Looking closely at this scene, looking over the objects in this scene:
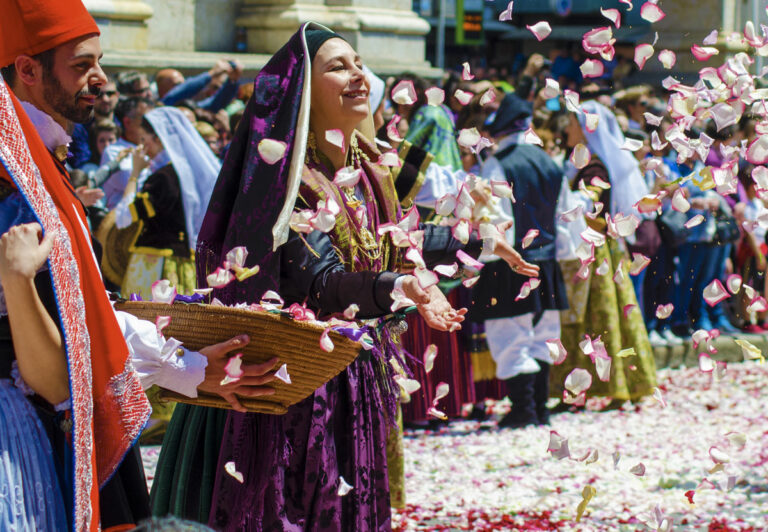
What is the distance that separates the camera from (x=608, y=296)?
315 inches

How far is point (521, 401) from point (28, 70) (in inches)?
204

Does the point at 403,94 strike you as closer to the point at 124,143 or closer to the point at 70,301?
the point at 70,301

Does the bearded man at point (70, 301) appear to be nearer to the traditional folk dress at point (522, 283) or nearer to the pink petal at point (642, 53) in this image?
the pink petal at point (642, 53)

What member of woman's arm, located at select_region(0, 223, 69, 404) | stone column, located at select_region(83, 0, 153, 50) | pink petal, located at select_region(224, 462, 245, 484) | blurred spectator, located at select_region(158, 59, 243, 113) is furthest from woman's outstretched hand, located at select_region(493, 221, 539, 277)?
stone column, located at select_region(83, 0, 153, 50)

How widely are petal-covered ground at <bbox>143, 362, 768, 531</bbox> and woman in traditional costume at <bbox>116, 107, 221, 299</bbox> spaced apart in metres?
1.02

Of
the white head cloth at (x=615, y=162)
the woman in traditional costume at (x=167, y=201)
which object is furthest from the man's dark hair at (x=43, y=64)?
the white head cloth at (x=615, y=162)

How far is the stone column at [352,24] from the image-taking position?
11633mm

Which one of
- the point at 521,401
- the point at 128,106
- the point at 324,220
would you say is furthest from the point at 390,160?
the point at 128,106

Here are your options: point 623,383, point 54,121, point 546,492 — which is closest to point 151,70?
point 623,383

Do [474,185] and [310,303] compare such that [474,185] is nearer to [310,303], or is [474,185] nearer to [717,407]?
[310,303]

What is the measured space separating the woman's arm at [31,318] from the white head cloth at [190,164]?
172 inches

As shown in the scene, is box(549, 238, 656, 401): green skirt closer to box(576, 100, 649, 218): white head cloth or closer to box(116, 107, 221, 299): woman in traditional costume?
box(576, 100, 649, 218): white head cloth

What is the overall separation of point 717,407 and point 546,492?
101 inches

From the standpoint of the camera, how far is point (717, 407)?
26.6 ft
